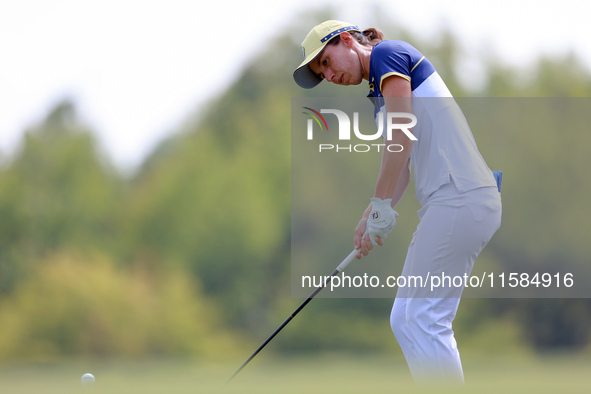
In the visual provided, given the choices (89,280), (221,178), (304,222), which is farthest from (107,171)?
(304,222)

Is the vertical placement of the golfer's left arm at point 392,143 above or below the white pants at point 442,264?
above

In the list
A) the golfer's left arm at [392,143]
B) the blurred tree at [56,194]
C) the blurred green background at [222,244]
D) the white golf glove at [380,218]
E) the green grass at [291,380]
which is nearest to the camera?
the green grass at [291,380]

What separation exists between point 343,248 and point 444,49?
7.92 m

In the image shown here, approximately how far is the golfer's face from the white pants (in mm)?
705

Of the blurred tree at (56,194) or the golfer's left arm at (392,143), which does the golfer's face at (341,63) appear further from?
the blurred tree at (56,194)

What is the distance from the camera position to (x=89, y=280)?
19172 millimetres

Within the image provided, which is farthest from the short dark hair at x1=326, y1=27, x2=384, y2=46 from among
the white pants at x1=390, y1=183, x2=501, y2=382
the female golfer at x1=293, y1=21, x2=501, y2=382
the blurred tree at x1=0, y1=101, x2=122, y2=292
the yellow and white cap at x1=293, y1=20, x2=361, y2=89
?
the blurred tree at x1=0, y1=101, x2=122, y2=292

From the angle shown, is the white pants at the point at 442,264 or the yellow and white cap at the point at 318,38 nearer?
the white pants at the point at 442,264

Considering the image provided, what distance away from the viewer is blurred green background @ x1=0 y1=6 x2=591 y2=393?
730 inches

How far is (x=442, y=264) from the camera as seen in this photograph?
2963mm

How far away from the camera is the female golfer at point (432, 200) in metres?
2.93

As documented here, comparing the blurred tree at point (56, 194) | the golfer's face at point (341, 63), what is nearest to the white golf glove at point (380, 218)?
the golfer's face at point (341, 63)

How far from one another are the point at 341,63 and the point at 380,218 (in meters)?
0.71

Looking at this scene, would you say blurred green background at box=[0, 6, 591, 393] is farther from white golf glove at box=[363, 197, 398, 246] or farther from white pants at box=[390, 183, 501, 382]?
white pants at box=[390, 183, 501, 382]
